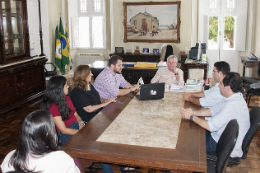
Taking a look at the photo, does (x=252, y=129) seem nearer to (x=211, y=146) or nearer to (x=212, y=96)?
(x=211, y=146)

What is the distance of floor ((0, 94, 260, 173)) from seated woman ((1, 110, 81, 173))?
179cm

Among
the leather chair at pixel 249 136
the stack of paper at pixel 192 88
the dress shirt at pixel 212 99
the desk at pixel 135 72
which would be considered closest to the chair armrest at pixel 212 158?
the leather chair at pixel 249 136

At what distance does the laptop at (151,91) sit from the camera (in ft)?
11.6

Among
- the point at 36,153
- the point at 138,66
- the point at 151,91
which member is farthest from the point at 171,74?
the point at 36,153

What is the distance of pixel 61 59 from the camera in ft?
27.8

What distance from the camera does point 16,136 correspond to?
14.6 ft

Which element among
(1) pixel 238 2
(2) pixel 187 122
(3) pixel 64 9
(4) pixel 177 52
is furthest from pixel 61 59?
(2) pixel 187 122

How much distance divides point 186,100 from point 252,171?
3.82ft

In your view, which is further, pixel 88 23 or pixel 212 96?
pixel 88 23

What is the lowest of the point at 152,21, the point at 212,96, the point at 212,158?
the point at 212,158

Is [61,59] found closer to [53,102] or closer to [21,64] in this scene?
[21,64]

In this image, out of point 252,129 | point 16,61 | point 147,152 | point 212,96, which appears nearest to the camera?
point 147,152

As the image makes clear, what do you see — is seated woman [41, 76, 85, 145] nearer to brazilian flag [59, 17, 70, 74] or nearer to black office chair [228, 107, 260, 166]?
black office chair [228, 107, 260, 166]

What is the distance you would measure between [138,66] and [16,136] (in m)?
2.76
